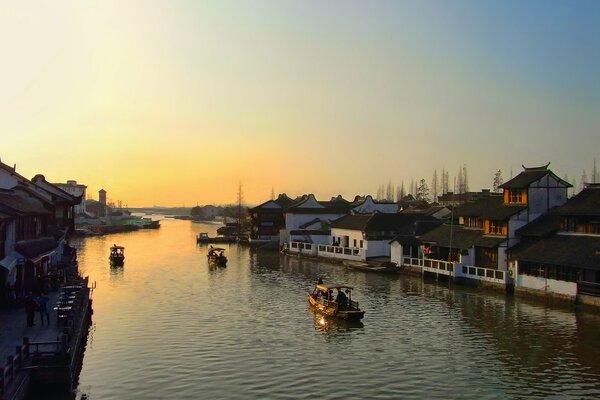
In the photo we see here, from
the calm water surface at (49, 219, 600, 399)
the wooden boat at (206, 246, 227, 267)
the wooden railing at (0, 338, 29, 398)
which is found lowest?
the calm water surface at (49, 219, 600, 399)

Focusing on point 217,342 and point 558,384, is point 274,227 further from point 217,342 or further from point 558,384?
point 558,384

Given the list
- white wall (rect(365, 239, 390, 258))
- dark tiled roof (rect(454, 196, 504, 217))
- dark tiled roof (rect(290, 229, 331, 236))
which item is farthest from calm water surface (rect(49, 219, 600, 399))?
dark tiled roof (rect(290, 229, 331, 236))

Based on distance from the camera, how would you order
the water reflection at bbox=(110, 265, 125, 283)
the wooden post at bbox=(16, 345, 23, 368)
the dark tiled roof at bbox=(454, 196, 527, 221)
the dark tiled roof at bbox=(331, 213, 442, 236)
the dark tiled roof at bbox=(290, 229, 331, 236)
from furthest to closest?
the dark tiled roof at bbox=(290, 229, 331, 236) → the dark tiled roof at bbox=(331, 213, 442, 236) → the water reflection at bbox=(110, 265, 125, 283) → the dark tiled roof at bbox=(454, 196, 527, 221) → the wooden post at bbox=(16, 345, 23, 368)

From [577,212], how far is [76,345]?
42.3 meters

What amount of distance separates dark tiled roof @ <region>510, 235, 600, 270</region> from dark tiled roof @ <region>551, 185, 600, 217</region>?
2.13 metres

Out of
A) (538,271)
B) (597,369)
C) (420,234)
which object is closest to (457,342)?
(597,369)

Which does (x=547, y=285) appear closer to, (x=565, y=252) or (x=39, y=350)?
(x=565, y=252)

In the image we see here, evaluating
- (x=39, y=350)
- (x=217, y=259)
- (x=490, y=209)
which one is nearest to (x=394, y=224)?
(x=490, y=209)

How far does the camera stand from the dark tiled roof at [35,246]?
39000mm

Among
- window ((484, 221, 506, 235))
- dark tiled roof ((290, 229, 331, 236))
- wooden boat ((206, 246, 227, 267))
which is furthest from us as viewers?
dark tiled roof ((290, 229, 331, 236))

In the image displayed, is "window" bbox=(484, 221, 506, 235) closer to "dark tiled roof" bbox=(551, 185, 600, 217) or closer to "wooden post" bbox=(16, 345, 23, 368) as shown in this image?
"dark tiled roof" bbox=(551, 185, 600, 217)

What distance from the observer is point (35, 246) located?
139ft

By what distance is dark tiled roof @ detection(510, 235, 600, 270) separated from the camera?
45.9 m

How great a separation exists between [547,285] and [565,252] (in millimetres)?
3282
